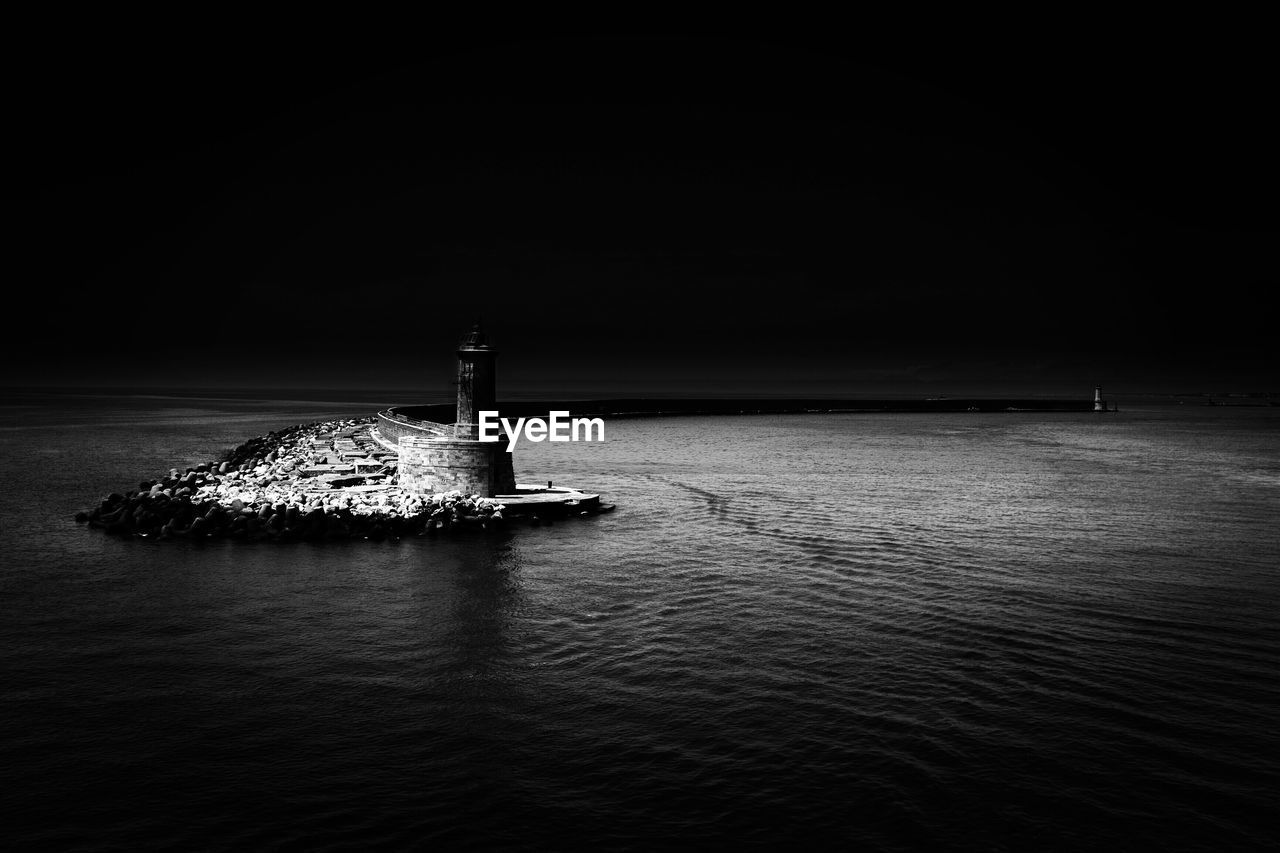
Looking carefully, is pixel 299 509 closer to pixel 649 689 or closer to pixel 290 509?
pixel 290 509

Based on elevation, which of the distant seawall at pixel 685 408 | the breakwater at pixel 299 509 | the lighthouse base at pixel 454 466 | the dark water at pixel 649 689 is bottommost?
the dark water at pixel 649 689

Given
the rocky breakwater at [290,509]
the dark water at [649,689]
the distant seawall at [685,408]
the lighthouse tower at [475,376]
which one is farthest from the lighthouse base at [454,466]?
the distant seawall at [685,408]

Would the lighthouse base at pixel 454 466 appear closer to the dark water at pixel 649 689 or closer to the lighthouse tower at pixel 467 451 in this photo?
the lighthouse tower at pixel 467 451

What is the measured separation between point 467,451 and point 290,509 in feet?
18.8

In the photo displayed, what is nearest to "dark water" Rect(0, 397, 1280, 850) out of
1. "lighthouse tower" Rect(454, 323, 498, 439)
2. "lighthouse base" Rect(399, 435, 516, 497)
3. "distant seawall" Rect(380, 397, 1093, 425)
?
"lighthouse base" Rect(399, 435, 516, 497)

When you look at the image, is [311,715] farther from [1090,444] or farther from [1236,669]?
[1090,444]

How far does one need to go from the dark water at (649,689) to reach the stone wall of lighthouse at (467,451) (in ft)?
11.5

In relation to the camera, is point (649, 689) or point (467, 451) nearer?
point (649, 689)

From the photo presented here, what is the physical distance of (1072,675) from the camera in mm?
14062

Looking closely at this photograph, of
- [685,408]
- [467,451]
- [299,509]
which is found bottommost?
[299,509]

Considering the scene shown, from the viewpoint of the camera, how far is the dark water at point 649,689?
984 centimetres

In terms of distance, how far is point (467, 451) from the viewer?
29375mm

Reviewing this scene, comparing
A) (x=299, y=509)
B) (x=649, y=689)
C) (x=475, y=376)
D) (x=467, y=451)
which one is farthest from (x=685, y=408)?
(x=649, y=689)

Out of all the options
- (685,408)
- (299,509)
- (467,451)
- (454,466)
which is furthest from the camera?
(685,408)
